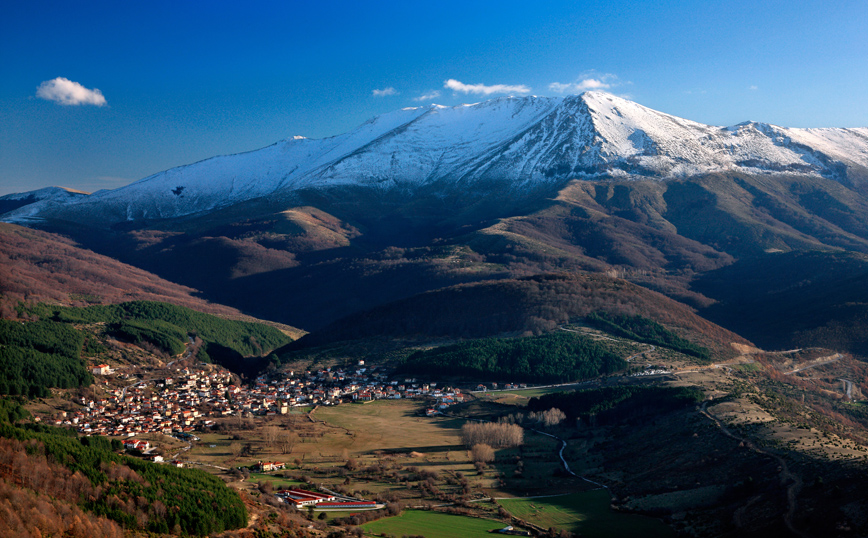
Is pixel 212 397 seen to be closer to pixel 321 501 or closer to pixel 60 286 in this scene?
pixel 321 501

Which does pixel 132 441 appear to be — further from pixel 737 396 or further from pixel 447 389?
pixel 737 396

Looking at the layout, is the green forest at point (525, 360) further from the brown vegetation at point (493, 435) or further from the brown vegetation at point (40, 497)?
the brown vegetation at point (40, 497)

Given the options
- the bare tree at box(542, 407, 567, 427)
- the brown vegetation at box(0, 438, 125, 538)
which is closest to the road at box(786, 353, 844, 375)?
the bare tree at box(542, 407, 567, 427)

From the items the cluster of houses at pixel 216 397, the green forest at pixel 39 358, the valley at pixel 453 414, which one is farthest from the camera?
the green forest at pixel 39 358

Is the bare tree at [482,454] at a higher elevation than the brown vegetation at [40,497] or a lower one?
lower

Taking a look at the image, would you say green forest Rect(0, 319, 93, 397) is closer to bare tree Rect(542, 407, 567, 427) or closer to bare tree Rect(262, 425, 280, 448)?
bare tree Rect(262, 425, 280, 448)

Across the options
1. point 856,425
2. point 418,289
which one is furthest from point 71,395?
point 418,289

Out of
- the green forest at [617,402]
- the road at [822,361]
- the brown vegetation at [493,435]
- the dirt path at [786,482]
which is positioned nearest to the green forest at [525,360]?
the green forest at [617,402]

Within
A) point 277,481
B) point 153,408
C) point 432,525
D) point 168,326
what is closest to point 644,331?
point 153,408
